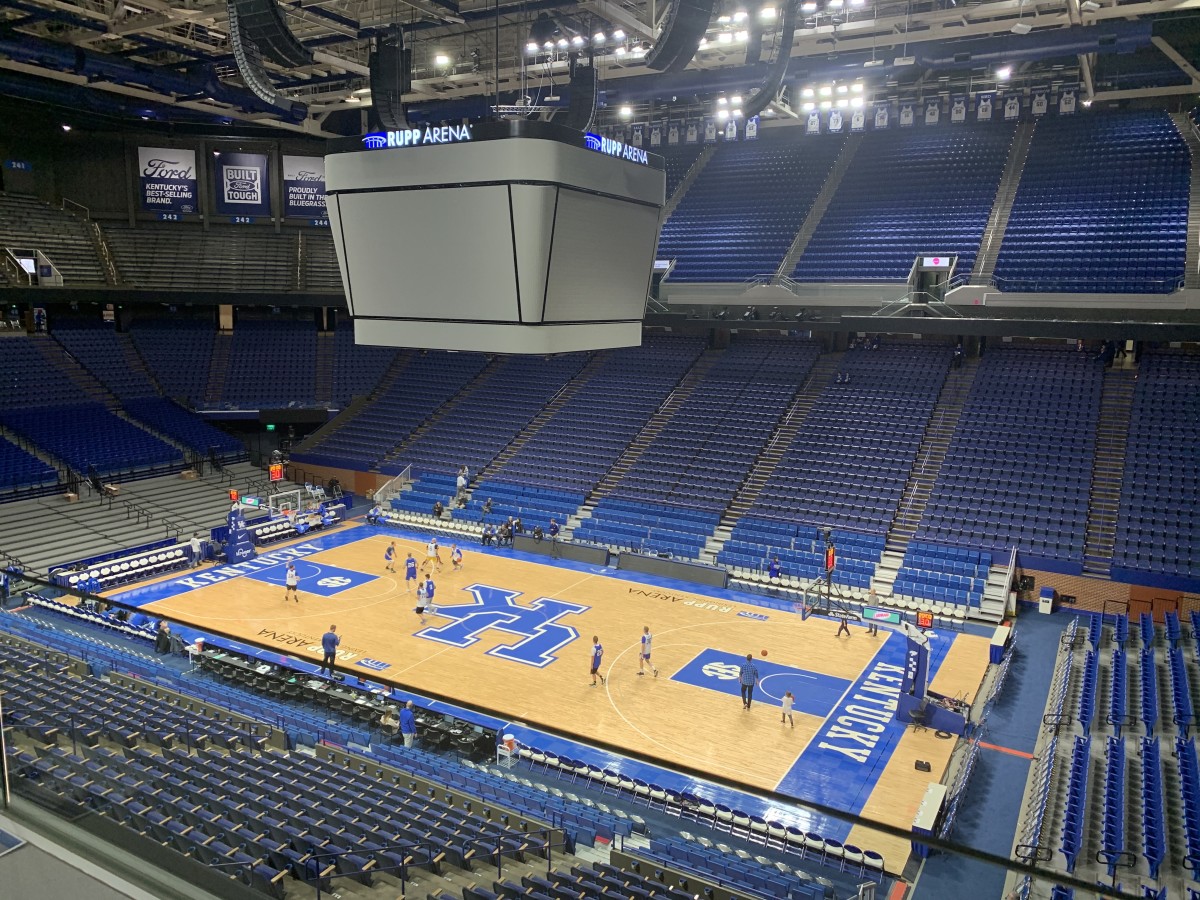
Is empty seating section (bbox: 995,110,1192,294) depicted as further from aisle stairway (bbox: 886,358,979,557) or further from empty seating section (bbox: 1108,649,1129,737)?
empty seating section (bbox: 1108,649,1129,737)

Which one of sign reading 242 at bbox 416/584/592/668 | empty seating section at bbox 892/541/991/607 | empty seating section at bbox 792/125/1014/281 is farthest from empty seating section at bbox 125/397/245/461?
empty seating section at bbox 892/541/991/607

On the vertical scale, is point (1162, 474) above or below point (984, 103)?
below

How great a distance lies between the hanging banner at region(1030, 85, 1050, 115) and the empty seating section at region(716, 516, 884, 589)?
66.4 feet

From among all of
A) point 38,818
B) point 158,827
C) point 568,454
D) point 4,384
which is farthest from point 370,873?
point 4,384

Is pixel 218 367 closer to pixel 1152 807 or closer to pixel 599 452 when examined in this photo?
pixel 599 452

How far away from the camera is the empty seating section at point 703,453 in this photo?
28922 millimetres

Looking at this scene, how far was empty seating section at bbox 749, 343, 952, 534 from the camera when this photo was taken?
27484 millimetres

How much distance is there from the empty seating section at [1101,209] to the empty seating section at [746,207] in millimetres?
8666

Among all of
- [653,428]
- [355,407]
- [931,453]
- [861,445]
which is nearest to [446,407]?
[355,407]

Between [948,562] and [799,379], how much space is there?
11298 millimetres

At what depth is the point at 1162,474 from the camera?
80.5 ft

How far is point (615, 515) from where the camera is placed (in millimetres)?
29781

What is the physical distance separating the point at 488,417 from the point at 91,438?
15.6 metres

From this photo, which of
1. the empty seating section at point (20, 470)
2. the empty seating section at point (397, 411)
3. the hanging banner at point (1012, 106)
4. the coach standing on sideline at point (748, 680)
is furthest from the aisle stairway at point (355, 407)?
the hanging banner at point (1012, 106)
